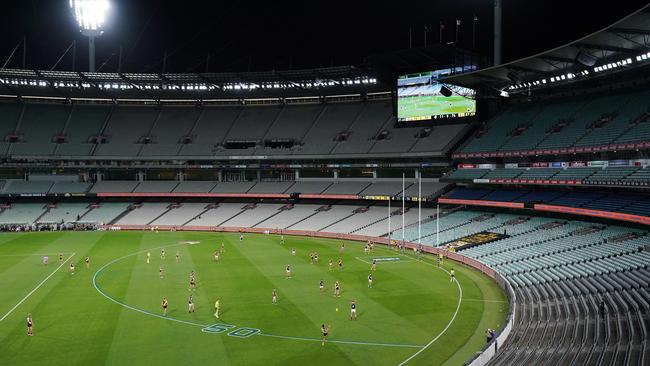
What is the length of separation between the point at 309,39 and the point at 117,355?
54.7m

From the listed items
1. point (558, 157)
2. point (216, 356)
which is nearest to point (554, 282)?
point (216, 356)

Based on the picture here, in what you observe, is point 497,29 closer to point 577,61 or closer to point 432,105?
point 432,105

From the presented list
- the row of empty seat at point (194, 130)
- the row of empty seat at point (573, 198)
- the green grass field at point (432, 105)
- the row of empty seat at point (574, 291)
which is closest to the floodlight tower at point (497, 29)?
the green grass field at point (432, 105)

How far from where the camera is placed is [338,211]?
77250 millimetres

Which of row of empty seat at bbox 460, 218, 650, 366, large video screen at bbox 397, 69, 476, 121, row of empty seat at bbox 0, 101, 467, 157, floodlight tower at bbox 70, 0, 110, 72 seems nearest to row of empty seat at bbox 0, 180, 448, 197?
row of empty seat at bbox 0, 101, 467, 157

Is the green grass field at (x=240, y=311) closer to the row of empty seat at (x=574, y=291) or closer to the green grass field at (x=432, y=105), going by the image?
the row of empty seat at (x=574, y=291)

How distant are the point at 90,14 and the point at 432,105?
52559mm

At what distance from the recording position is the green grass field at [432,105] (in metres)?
65.1

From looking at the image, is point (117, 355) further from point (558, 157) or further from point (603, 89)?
point (603, 89)

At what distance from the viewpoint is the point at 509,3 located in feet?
188

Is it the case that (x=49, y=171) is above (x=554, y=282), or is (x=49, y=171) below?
above

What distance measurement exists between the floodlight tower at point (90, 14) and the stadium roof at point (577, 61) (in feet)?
172

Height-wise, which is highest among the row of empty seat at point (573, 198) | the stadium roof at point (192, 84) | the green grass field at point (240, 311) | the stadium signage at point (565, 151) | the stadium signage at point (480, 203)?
the stadium roof at point (192, 84)

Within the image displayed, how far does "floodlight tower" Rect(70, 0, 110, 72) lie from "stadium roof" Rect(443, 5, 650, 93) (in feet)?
172
